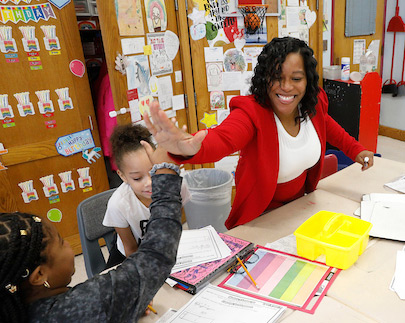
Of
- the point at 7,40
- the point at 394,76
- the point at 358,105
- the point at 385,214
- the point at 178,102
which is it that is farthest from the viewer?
the point at 394,76

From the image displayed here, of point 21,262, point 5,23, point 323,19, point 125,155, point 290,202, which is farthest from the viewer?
point 323,19

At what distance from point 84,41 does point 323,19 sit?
8.03 ft

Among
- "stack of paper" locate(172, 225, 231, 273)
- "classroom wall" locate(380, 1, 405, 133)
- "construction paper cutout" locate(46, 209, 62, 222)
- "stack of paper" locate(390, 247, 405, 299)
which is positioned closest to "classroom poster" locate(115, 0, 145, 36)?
"construction paper cutout" locate(46, 209, 62, 222)


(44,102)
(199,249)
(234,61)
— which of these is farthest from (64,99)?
(199,249)

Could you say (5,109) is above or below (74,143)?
above

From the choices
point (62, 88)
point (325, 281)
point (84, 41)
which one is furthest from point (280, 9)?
point (325, 281)

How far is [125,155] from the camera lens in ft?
4.83

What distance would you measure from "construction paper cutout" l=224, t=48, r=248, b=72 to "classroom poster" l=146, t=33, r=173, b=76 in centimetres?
54

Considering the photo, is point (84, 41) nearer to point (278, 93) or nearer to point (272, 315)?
point (278, 93)

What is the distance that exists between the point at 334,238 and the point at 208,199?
130cm

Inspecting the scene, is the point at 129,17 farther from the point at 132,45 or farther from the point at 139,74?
the point at 139,74

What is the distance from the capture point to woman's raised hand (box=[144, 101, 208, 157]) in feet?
3.06

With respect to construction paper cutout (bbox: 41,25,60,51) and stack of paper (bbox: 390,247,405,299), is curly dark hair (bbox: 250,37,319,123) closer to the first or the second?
stack of paper (bbox: 390,247,405,299)

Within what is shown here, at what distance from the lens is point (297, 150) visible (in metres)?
1.56
